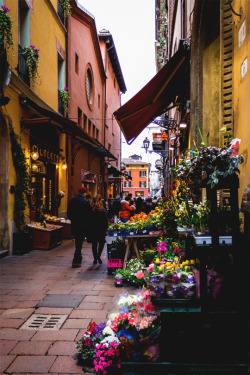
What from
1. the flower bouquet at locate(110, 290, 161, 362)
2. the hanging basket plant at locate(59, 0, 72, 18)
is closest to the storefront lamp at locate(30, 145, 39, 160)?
the hanging basket plant at locate(59, 0, 72, 18)

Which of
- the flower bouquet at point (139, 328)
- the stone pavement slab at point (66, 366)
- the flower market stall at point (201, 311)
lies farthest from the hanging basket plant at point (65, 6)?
the stone pavement slab at point (66, 366)

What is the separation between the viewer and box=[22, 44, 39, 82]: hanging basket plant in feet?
33.2

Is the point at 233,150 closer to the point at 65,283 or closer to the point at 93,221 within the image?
the point at 65,283

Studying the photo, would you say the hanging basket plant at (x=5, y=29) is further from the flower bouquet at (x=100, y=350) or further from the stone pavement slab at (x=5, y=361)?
the flower bouquet at (x=100, y=350)

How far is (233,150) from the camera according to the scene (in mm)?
3074

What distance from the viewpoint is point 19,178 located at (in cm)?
927

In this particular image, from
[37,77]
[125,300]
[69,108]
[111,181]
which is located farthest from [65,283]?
[111,181]

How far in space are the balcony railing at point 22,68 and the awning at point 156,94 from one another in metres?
3.95

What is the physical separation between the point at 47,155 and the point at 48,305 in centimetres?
804

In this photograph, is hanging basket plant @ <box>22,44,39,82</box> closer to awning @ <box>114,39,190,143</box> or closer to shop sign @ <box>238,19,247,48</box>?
awning @ <box>114,39,190,143</box>

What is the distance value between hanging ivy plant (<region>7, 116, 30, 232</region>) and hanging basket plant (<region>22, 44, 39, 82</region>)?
2.42 m

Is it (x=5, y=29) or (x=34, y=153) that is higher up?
(x=5, y=29)

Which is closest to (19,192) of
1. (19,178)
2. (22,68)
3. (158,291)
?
(19,178)

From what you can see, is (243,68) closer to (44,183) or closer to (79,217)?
(79,217)
